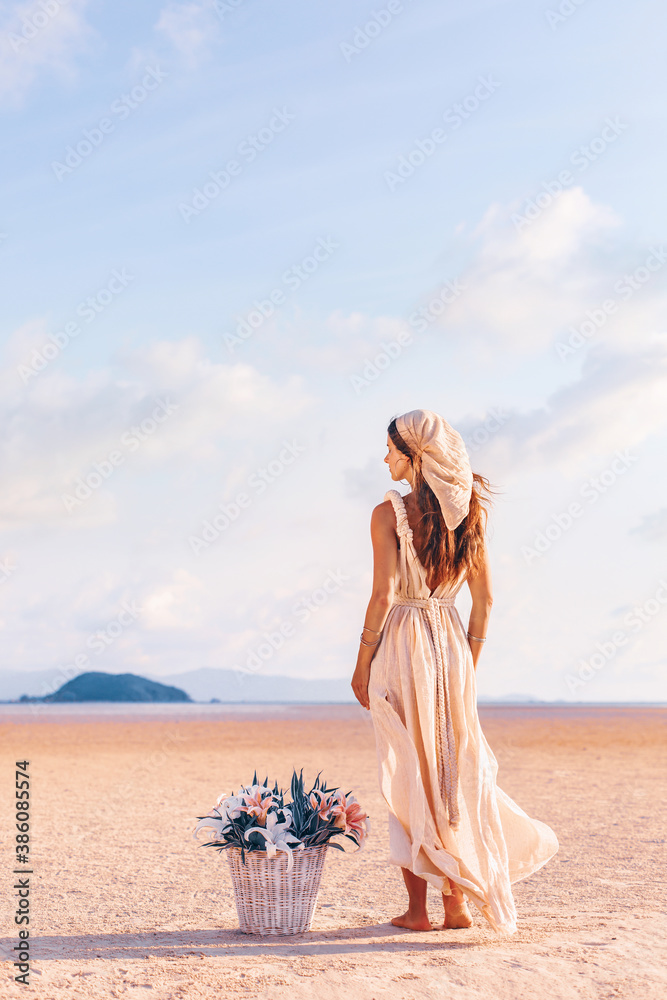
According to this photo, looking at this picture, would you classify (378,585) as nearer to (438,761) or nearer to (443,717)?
(443,717)

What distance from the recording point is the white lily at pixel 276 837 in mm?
4645

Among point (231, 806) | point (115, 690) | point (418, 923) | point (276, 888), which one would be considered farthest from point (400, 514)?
point (115, 690)

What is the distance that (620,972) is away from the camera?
4145 mm

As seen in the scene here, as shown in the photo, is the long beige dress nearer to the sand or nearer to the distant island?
the sand

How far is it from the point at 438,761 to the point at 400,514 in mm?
1321

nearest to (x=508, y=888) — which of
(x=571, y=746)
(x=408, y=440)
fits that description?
(x=408, y=440)

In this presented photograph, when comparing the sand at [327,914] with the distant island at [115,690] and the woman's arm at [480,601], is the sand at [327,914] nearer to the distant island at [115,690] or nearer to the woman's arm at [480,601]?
the woman's arm at [480,601]

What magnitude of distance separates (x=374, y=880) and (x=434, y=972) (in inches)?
122

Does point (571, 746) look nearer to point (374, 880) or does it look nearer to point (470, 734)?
point (374, 880)

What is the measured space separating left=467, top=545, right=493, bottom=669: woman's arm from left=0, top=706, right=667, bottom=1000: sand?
1.55m

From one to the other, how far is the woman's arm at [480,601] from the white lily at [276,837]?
1.35 m

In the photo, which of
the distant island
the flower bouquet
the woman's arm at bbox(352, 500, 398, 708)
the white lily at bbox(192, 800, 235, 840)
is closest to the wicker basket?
the flower bouquet

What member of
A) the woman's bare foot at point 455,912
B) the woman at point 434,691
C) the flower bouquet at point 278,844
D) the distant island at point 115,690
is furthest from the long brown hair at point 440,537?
the distant island at point 115,690

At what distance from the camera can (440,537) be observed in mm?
4934
